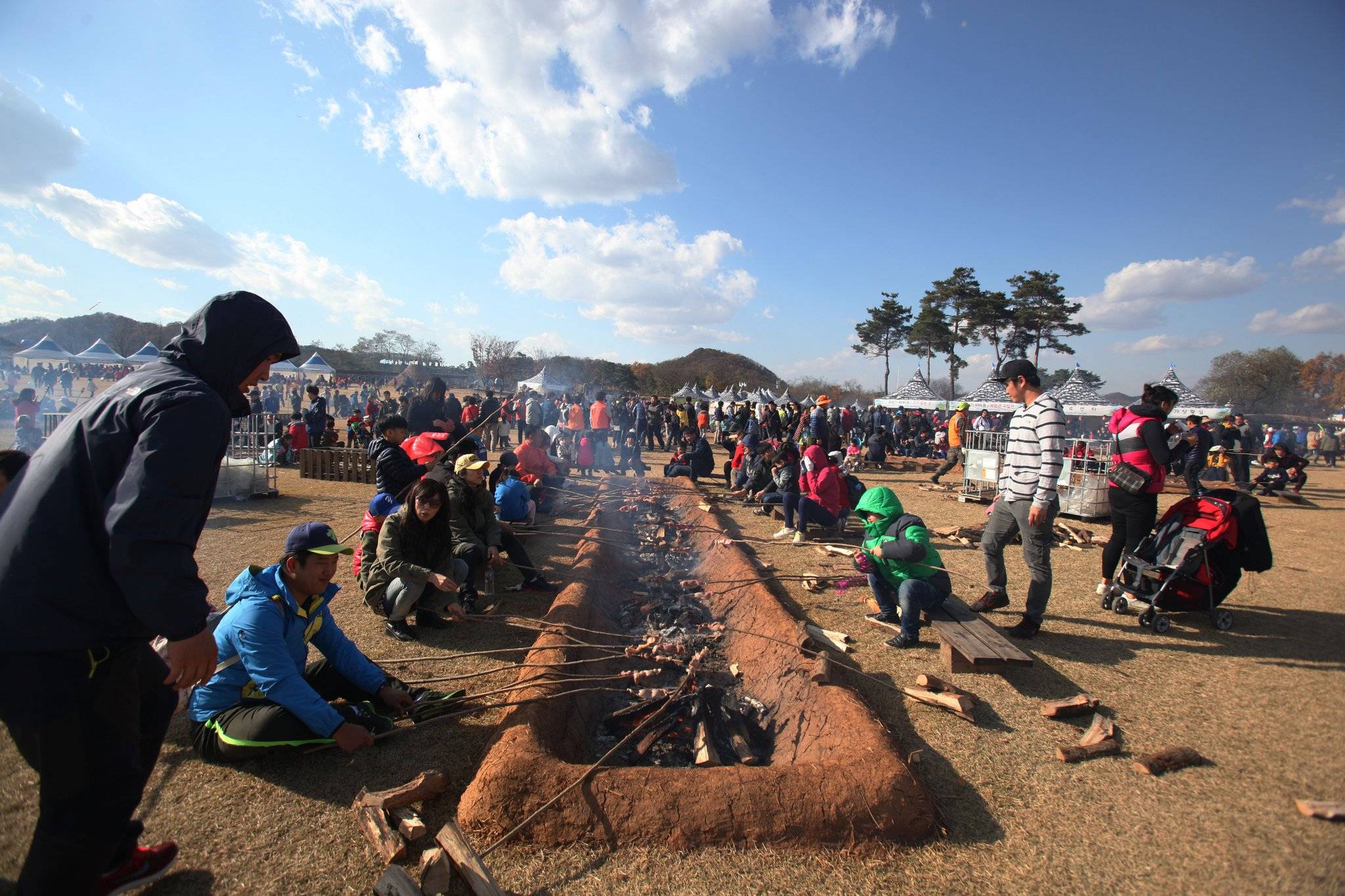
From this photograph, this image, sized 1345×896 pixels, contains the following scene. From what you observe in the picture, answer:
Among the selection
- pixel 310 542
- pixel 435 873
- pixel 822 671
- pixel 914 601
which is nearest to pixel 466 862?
pixel 435 873

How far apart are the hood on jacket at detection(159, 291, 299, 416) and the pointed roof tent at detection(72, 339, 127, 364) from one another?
36.8 meters

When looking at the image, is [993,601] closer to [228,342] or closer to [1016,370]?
[1016,370]

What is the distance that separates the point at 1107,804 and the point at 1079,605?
2.97 metres

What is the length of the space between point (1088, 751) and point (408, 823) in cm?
307

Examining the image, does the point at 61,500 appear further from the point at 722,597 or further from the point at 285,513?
the point at 285,513

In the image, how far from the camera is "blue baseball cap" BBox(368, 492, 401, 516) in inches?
188

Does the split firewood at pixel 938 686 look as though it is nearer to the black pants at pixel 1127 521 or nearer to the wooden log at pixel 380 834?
the black pants at pixel 1127 521

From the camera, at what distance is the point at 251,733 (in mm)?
2531

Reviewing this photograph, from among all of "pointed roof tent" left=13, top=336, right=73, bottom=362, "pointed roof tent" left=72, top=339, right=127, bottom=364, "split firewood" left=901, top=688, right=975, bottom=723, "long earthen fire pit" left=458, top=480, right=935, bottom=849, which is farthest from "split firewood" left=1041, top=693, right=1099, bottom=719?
"pointed roof tent" left=72, top=339, right=127, bottom=364

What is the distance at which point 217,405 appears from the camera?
1631 millimetres

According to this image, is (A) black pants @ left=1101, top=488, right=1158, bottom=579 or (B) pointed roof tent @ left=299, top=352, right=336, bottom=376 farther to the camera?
(B) pointed roof tent @ left=299, top=352, right=336, bottom=376

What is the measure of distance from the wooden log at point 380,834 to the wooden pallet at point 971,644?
3009 mm

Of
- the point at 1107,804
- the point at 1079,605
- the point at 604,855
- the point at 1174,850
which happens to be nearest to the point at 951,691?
the point at 1107,804

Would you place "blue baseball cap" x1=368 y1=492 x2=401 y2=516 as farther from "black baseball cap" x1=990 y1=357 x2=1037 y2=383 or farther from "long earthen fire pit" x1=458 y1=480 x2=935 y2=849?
"black baseball cap" x1=990 y1=357 x2=1037 y2=383
